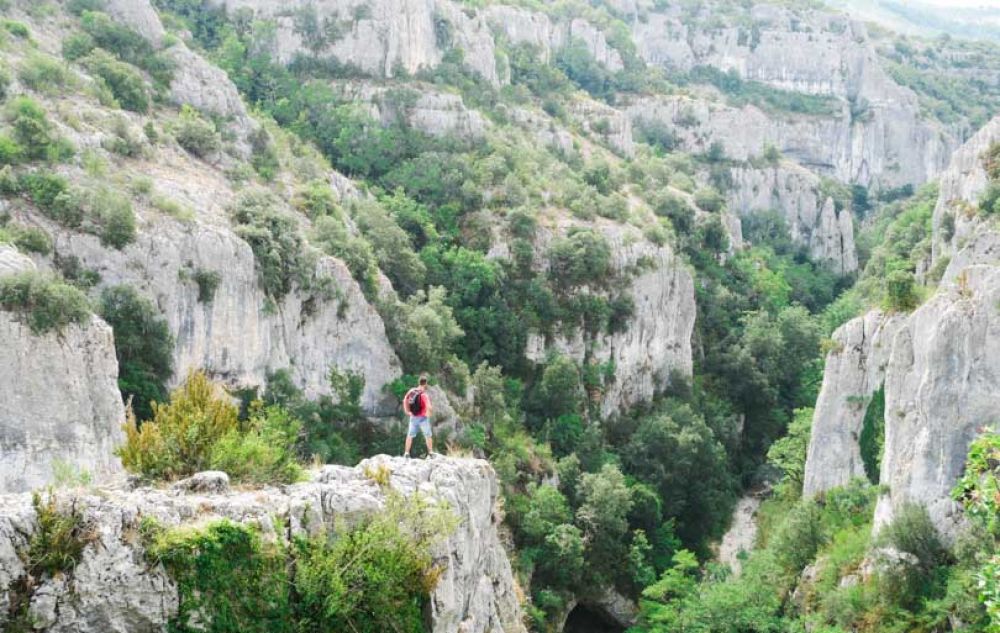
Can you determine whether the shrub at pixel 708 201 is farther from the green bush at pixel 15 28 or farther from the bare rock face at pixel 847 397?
the green bush at pixel 15 28

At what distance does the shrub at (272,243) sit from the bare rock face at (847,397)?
22.2 m

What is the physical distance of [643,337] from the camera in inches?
2319

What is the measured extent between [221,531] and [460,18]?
67909mm

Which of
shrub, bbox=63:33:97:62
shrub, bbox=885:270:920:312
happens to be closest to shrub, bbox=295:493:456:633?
shrub, bbox=885:270:920:312

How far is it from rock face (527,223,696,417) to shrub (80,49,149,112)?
77.0 feet

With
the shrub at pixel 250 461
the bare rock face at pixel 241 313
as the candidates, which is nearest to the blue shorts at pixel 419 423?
the shrub at pixel 250 461

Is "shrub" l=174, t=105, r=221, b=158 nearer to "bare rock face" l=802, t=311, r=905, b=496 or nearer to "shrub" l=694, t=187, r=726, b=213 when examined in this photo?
"bare rock face" l=802, t=311, r=905, b=496

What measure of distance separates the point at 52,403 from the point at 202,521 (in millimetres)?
14849

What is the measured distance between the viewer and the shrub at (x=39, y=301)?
27141 mm

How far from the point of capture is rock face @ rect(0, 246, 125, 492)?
2580 cm

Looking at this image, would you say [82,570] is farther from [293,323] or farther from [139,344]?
[293,323]

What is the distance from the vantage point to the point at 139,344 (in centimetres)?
3372

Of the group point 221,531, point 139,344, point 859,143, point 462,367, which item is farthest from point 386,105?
point 859,143

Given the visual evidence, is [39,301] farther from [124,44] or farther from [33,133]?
[124,44]
